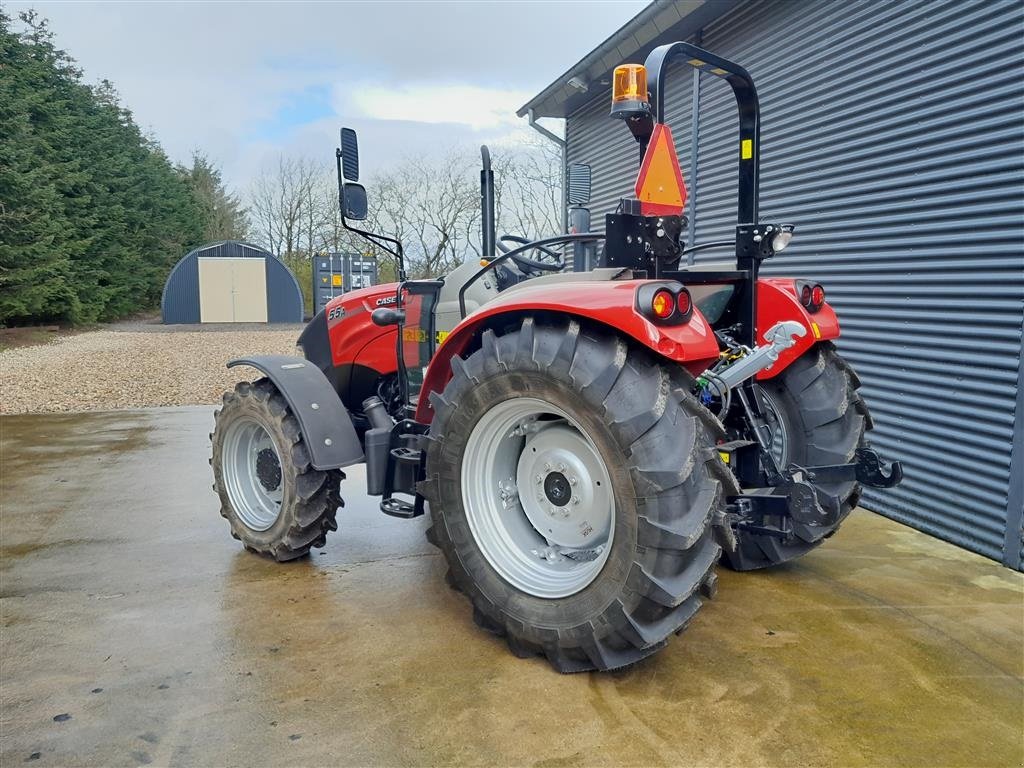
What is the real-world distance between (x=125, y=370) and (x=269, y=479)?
10.5 metres

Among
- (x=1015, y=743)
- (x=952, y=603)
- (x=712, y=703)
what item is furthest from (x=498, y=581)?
(x=952, y=603)

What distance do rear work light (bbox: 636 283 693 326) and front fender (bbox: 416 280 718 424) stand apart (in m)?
0.02

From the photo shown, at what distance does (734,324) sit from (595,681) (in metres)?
1.55

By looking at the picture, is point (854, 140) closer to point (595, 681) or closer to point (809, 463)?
point (809, 463)

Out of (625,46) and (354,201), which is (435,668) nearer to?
(354,201)

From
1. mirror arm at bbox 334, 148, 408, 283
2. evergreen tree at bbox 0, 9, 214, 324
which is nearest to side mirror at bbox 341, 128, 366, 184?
mirror arm at bbox 334, 148, 408, 283

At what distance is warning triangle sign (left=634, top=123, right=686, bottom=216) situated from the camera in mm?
2736

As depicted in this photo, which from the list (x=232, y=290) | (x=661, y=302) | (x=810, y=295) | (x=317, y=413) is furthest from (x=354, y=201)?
(x=232, y=290)

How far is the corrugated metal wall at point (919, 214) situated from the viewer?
3.93 metres

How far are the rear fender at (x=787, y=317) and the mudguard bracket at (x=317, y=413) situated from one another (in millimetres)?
1886

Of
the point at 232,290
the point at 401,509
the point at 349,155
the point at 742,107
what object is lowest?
the point at 401,509

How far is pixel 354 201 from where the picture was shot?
3291 mm

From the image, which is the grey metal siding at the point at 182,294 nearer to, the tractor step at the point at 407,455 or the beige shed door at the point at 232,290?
the beige shed door at the point at 232,290

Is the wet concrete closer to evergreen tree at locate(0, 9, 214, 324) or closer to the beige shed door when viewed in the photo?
evergreen tree at locate(0, 9, 214, 324)
